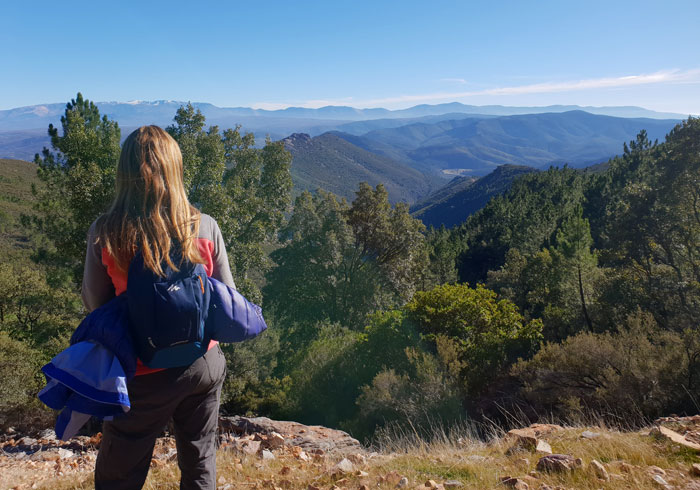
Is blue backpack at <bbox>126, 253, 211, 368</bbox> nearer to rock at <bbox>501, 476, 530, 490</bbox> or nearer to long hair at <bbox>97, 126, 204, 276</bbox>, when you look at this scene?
long hair at <bbox>97, 126, 204, 276</bbox>

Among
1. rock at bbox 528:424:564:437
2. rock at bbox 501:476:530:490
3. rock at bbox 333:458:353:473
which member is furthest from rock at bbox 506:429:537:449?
rock at bbox 333:458:353:473

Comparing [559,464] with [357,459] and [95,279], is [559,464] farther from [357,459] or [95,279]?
[95,279]

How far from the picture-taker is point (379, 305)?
19.8 meters

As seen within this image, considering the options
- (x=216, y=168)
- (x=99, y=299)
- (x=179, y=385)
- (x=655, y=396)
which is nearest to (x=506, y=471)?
(x=179, y=385)

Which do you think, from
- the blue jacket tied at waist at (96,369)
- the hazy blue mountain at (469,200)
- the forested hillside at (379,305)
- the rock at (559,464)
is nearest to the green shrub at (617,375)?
the forested hillside at (379,305)

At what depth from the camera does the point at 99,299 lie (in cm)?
209

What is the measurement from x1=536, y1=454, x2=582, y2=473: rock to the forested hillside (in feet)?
13.5

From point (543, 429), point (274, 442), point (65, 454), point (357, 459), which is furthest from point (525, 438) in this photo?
point (65, 454)

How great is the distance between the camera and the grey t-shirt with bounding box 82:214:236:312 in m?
2.01

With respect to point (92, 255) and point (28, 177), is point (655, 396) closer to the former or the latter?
point (92, 255)

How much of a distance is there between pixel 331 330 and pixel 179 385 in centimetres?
1710

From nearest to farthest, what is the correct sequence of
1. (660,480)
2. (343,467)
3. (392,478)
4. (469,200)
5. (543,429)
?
(660,480) < (392,478) < (343,467) < (543,429) < (469,200)

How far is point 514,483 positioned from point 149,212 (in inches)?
133

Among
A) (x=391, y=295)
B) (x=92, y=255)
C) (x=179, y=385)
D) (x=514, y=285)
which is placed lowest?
(x=514, y=285)
